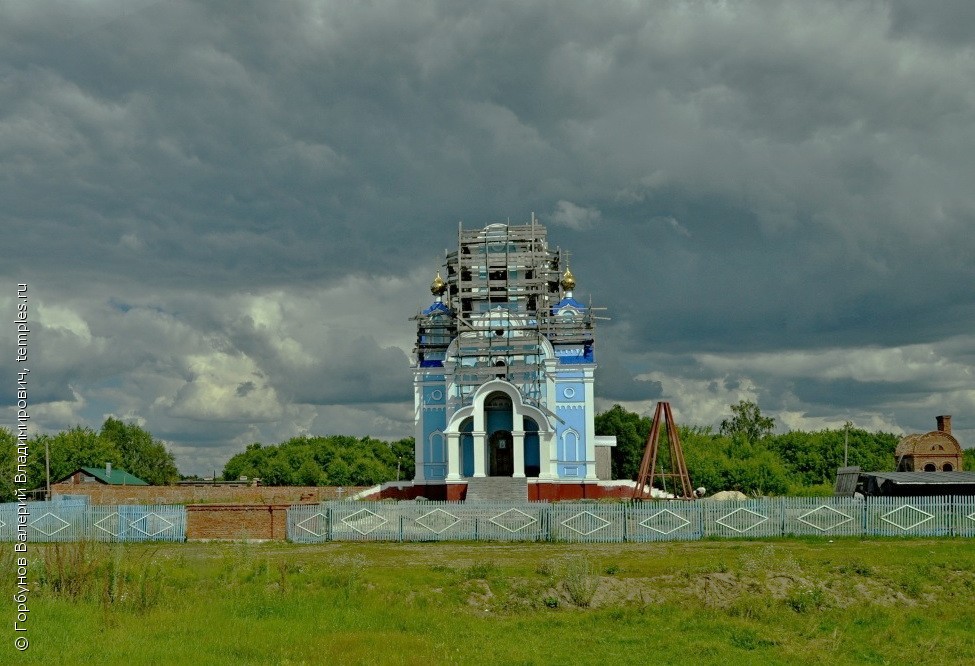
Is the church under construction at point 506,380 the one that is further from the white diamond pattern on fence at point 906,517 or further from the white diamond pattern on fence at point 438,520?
the white diamond pattern on fence at point 906,517

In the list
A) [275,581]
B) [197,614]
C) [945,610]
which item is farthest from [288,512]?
[945,610]

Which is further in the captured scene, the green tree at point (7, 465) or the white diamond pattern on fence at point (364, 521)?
the green tree at point (7, 465)

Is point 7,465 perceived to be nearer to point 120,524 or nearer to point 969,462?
point 120,524

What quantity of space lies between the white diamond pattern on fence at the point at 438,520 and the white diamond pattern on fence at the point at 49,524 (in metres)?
10.1

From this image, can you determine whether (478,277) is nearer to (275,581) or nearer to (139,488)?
(139,488)

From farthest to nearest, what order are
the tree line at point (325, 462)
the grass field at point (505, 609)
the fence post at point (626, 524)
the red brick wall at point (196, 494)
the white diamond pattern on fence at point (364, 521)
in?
the tree line at point (325, 462), the red brick wall at point (196, 494), the white diamond pattern on fence at point (364, 521), the fence post at point (626, 524), the grass field at point (505, 609)

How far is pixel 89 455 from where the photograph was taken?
72812 millimetres

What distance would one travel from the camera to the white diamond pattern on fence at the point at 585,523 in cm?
2653

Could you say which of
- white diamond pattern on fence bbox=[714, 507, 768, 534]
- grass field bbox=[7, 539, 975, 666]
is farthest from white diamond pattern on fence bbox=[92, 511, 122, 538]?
white diamond pattern on fence bbox=[714, 507, 768, 534]

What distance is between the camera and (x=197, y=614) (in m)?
16.6

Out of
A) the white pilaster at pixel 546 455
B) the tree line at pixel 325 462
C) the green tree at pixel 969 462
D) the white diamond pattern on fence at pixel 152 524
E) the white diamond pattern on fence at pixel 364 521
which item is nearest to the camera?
the white diamond pattern on fence at pixel 364 521

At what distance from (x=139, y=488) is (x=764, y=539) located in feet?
116

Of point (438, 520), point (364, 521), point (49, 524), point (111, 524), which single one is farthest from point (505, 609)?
point (49, 524)

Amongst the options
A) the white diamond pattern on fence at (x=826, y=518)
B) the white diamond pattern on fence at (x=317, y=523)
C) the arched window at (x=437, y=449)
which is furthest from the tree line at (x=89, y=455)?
the white diamond pattern on fence at (x=826, y=518)
